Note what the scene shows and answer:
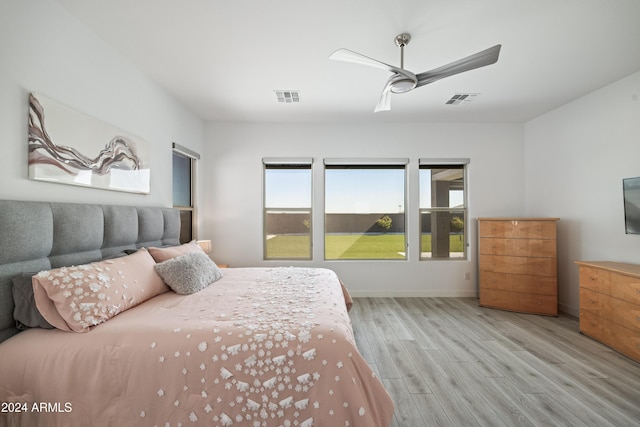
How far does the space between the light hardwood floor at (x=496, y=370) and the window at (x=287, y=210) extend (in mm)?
1497

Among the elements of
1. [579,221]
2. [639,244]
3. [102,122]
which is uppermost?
[102,122]

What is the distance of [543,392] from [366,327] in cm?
158

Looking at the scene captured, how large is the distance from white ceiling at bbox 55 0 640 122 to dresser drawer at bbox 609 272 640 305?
2.10m

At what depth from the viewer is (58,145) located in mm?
1813

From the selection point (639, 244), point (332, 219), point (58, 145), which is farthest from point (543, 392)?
point (58, 145)

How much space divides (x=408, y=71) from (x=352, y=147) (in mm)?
2200

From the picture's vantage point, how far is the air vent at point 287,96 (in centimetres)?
321

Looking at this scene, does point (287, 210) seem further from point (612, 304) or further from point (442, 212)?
point (612, 304)

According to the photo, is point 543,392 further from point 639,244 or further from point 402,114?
point 402,114

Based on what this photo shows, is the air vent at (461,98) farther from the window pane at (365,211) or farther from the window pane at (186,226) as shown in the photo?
the window pane at (186,226)

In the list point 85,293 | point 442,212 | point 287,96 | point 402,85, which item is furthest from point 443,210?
point 85,293

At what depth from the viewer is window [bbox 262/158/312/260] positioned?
14.3ft

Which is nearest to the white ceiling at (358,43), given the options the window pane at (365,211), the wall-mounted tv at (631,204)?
the wall-mounted tv at (631,204)

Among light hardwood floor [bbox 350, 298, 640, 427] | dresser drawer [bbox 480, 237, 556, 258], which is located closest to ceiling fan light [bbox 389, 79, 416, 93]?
light hardwood floor [bbox 350, 298, 640, 427]
